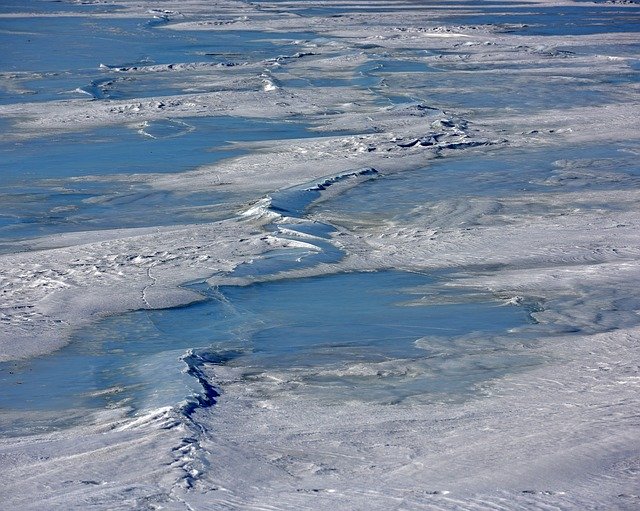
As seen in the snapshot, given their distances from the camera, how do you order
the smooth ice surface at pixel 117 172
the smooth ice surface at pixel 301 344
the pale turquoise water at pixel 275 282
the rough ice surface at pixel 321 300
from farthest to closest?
the smooth ice surface at pixel 117 172 < the pale turquoise water at pixel 275 282 < the smooth ice surface at pixel 301 344 < the rough ice surface at pixel 321 300

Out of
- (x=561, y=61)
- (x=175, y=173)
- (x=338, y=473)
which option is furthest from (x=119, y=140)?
(x=561, y=61)

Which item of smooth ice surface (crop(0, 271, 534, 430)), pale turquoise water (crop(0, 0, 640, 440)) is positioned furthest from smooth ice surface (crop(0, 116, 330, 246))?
smooth ice surface (crop(0, 271, 534, 430))

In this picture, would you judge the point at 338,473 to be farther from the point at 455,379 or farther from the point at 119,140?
the point at 119,140

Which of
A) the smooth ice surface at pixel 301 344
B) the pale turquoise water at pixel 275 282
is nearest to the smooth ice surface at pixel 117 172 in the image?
the pale turquoise water at pixel 275 282

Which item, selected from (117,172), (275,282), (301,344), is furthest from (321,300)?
(117,172)

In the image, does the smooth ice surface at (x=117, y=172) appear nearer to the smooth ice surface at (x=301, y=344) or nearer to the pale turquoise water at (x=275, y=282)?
the pale turquoise water at (x=275, y=282)

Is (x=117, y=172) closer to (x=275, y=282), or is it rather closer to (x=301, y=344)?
(x=275, y=282)

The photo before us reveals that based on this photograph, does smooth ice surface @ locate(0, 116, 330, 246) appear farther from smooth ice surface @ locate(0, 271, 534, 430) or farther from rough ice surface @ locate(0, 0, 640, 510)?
smooth ice surface @ locate(0, 271, 534, 430)

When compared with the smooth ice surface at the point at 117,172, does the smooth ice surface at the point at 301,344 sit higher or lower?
lower

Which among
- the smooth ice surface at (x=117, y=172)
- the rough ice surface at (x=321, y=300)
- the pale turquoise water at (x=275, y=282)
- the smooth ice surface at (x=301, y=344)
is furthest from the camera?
the smooth ice surface at (x=117, y=172)
